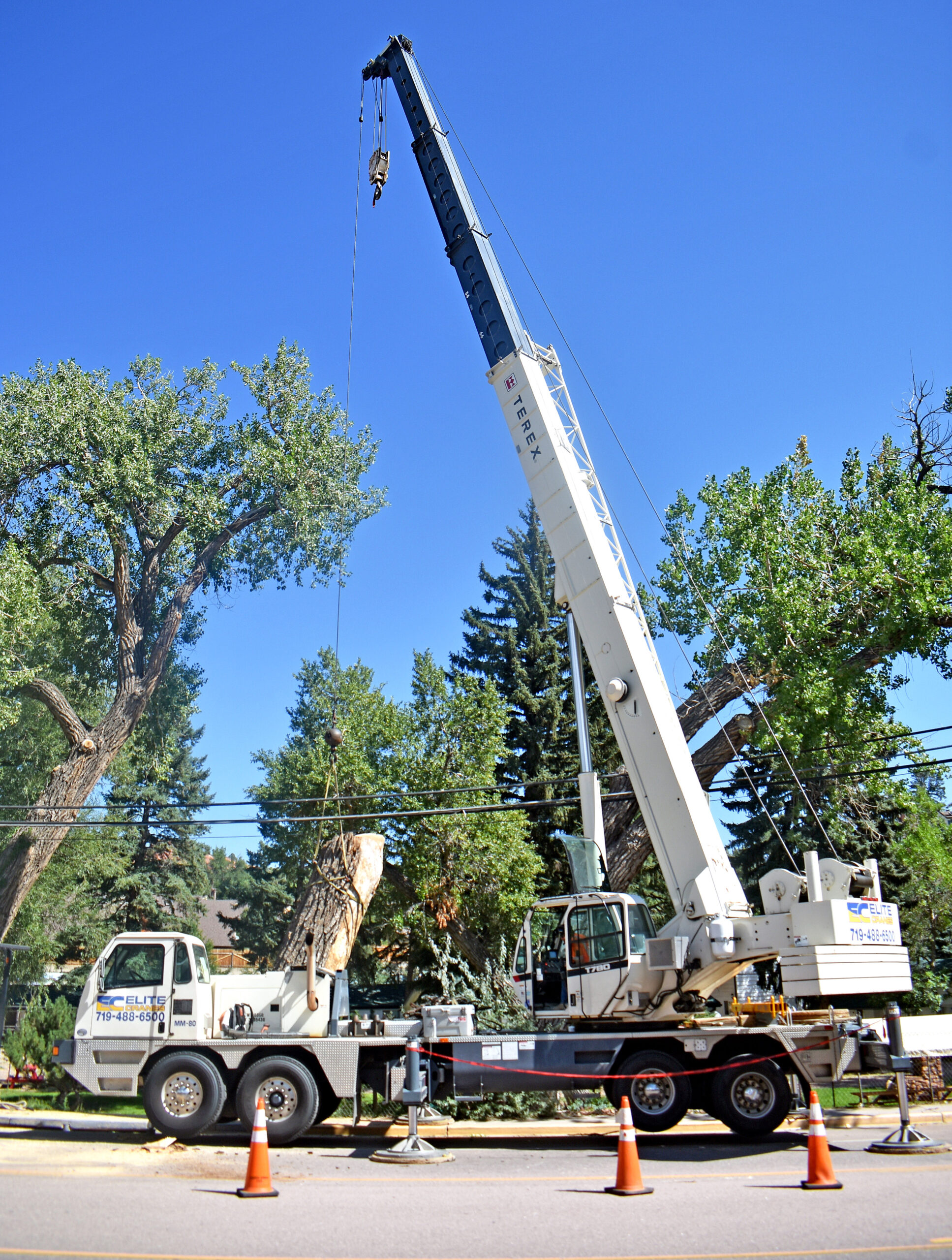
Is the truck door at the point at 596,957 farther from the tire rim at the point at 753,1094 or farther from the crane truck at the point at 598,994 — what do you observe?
the tire rim at the point at 753,1094

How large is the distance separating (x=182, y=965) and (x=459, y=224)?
1218cm

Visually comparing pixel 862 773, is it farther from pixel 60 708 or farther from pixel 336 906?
pixel 60 708

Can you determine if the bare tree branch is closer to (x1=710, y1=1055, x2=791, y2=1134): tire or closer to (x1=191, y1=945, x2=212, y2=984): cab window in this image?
(x1=191, y1=945, x2=212, y2=984): cab window

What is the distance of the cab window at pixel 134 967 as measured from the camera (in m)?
12.2

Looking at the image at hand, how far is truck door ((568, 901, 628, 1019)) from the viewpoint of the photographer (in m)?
11.5

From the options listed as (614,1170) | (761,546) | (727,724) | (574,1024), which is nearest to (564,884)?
(727,724)

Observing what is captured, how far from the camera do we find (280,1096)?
37.9 feet

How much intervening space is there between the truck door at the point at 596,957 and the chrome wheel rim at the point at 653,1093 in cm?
88

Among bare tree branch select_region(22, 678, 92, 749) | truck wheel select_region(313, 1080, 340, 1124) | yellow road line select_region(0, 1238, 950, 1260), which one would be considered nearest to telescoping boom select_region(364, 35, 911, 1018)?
truck wheel select_region(313, 1080, 340, 1124)

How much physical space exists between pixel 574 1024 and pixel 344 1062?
289cm

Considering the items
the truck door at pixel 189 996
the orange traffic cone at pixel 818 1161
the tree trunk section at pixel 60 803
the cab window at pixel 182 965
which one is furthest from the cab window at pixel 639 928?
the tree trunk section at pixel 60 803

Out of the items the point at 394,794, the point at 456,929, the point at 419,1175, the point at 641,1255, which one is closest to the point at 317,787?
the point at 456,929

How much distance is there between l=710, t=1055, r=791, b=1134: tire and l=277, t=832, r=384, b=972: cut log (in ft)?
23.1

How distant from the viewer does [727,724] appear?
21.1 meters
